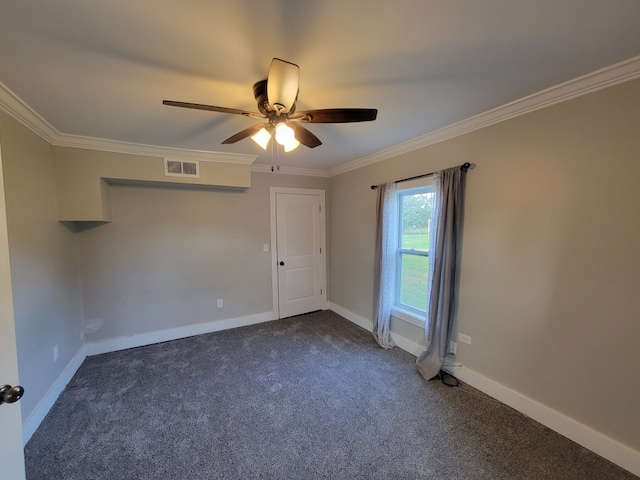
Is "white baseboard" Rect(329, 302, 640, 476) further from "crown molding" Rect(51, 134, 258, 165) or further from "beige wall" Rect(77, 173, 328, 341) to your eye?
"crown molding" Rect(51, 134, 258, 165)

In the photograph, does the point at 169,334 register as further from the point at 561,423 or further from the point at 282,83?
the point at 561,423

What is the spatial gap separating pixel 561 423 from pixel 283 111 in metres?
2.84

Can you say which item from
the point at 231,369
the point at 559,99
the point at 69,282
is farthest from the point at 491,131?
the point at 69,282

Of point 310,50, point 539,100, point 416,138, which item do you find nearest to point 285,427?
point 310,50

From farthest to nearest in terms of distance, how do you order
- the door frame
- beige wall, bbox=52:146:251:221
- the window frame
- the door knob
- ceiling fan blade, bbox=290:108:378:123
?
the door frame
the window frame
beige wall, bbox=52:146:251:221
ceiling fan blade, bbox=290:108:378:123
the door knob

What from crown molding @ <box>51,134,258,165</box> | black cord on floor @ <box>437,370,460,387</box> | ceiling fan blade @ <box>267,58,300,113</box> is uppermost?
crown molding @ <box>51,134,258,165</box>

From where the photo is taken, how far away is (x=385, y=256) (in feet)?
10.3

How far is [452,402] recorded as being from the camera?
2.15 m

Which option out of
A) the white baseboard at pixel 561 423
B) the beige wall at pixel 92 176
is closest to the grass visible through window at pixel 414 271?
the white baseboard at pixel 561 423

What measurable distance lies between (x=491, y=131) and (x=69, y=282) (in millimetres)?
4281

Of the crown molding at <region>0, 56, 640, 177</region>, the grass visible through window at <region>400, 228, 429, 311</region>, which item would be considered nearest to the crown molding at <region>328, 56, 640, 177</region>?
the crown molding at <region>0, 56, 640, 177</region>

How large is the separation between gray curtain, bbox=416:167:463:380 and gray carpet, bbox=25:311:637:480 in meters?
0.30

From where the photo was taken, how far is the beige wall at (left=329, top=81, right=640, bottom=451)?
1563 millimetres

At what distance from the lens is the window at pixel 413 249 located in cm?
286
